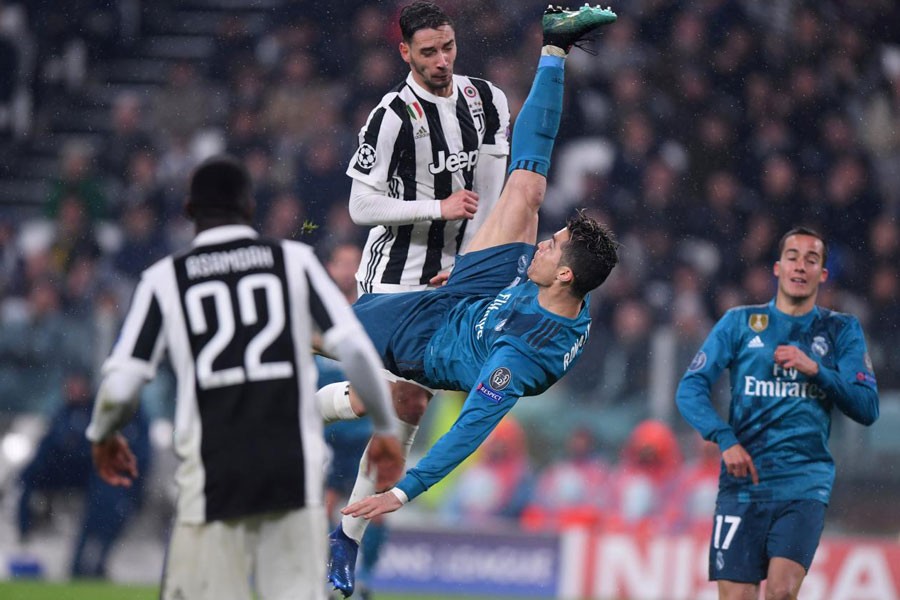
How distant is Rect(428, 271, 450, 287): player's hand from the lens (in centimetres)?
788

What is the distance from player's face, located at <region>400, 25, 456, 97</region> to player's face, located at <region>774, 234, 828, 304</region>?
1966mm

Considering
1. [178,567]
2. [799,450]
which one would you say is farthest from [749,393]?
[178,567]

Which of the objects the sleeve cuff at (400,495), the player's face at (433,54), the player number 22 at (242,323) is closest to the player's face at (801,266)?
the player's face at (433,54)

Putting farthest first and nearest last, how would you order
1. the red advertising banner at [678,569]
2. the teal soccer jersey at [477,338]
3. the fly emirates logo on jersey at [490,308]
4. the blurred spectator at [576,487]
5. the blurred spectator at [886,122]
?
the blurred spectator at [886,122], the blurred spectator at [576,487], the red advertising banner at [678,569], the fly emirates logo on jersey at [490,308], the teal soccer jersey at [477,338]

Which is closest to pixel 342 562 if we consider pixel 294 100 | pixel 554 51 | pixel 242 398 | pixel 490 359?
pixel 490 359

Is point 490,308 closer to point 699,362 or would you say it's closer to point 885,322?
point 699,362

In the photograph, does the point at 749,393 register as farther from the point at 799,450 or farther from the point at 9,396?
the point at 9,396

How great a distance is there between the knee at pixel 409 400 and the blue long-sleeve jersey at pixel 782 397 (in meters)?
1.38

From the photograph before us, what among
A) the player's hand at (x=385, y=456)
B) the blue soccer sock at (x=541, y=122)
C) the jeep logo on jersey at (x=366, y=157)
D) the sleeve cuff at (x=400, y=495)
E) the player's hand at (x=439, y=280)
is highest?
the blue soccer sock at (x=541, y=122)

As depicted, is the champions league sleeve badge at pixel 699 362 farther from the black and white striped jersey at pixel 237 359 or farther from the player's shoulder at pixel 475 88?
the black and white striped jersey at pixel 237 359

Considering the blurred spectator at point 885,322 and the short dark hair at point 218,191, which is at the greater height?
the blurred spectator at point 885,322

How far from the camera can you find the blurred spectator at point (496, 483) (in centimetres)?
1328

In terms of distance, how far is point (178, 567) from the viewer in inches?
201

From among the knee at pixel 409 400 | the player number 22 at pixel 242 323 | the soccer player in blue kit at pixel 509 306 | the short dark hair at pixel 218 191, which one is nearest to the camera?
the player number 22 at pixel 242 323
